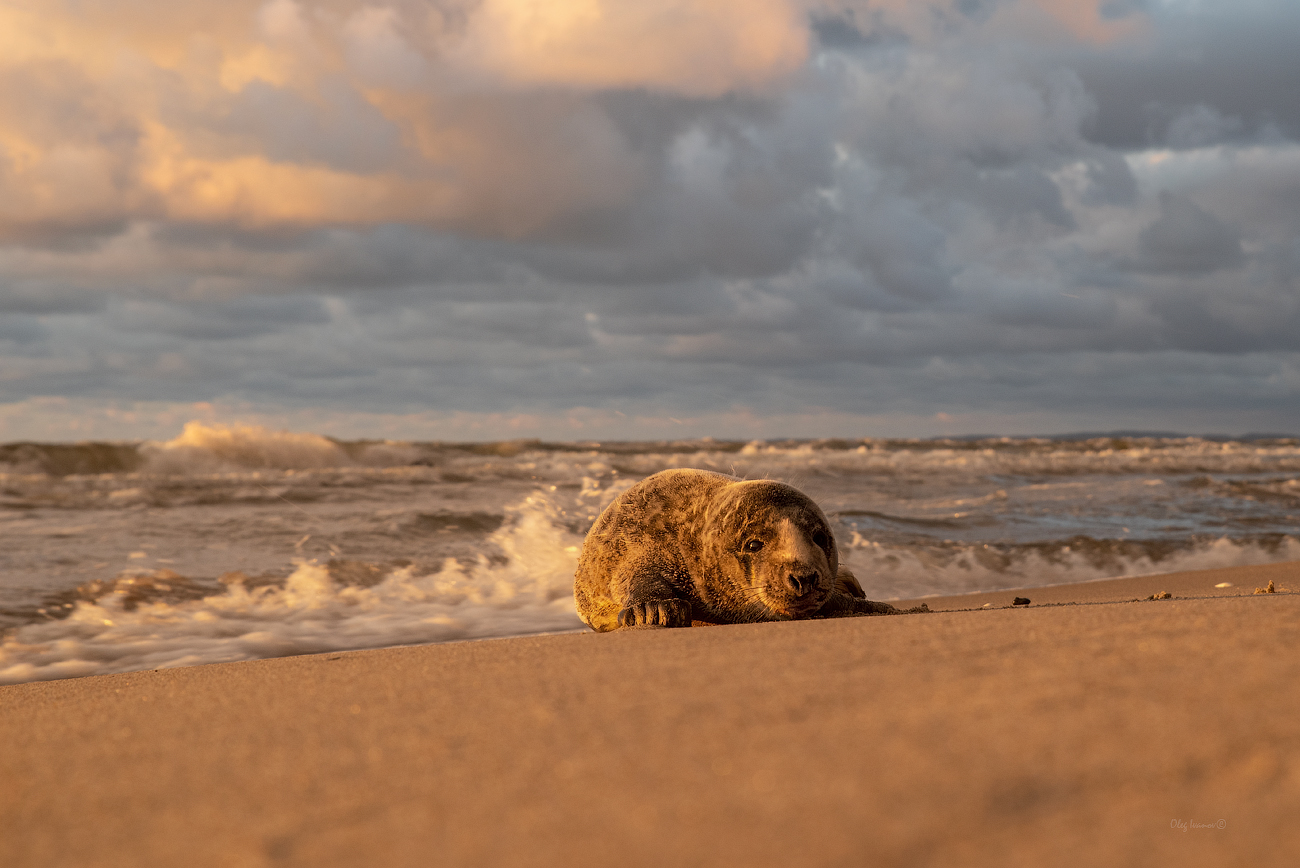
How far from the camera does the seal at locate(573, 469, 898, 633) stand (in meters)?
4.29

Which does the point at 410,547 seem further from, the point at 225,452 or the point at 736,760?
the point at 225,452

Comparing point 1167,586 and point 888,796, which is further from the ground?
point 888,796

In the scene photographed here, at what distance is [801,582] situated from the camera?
166 inches

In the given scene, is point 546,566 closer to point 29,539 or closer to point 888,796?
point 29,539

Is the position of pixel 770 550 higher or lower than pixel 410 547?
higher

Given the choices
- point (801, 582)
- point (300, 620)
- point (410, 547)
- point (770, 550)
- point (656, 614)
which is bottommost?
point (300, 620)

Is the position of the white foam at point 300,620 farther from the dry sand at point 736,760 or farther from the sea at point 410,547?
the dry sand at point 736,760

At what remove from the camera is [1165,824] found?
144 cm

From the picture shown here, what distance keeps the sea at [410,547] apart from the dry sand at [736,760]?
12.2ft

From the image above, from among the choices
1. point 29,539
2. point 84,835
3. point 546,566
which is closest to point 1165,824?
point 84,835

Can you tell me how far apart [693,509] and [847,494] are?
10.6 metres

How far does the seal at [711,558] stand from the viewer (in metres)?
4.29

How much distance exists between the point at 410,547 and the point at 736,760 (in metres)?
8.17

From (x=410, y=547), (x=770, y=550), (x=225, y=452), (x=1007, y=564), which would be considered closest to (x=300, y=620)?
(x=410, y=547)
